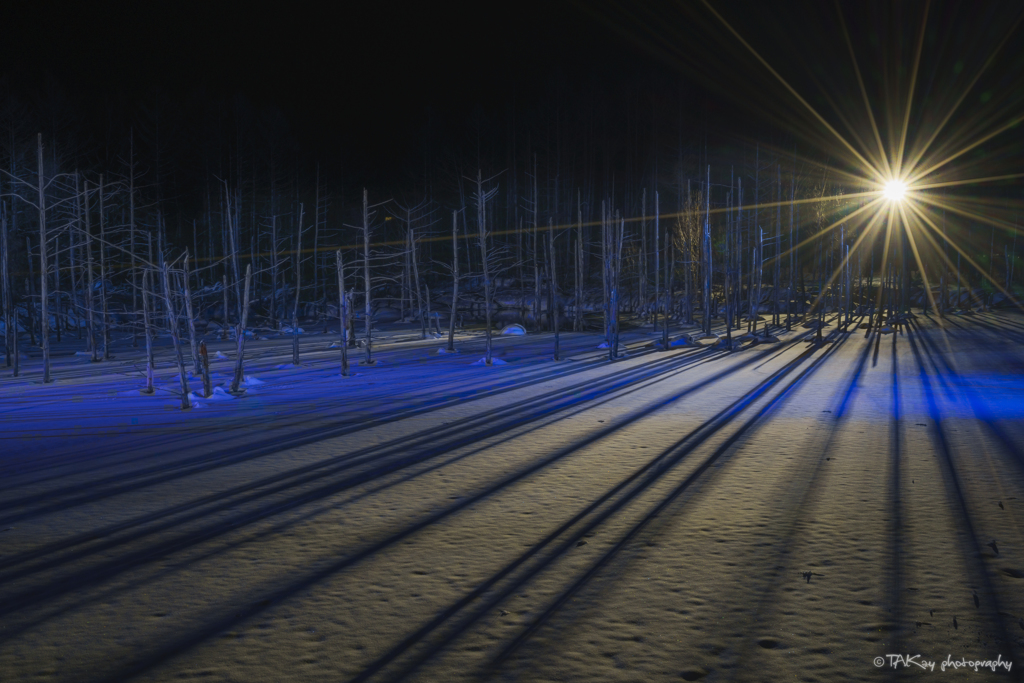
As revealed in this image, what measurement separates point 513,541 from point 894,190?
60.2 m

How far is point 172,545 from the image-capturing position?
589cm

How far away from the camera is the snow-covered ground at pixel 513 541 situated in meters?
4.07

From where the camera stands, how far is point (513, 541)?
593 centimetres

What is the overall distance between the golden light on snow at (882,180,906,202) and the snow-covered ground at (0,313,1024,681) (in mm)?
48550

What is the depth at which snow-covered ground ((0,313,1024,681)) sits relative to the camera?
13.4 ft

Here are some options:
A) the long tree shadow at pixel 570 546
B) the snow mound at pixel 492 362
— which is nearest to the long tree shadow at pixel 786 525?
the long tree shadow at pixel 570 546

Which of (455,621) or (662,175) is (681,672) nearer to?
(455,621)

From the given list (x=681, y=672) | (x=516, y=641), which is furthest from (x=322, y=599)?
(x=681, y=672)

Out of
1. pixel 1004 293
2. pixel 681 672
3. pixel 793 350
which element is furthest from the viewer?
pixel 1004 293

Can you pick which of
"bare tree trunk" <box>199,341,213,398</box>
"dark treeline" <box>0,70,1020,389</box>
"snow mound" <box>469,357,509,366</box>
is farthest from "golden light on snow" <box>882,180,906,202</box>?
"bare tree trunk" <box>199,341,213,398</box>

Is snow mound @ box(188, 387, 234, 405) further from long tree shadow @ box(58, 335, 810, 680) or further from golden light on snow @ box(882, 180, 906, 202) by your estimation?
golden light on snow @ box(882, 180, 906, 202)

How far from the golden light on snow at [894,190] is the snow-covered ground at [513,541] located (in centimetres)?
4855

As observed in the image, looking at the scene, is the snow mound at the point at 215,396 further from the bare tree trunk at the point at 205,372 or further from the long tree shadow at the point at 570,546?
the long tree shadow at the point at 570,546

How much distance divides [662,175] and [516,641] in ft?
185
